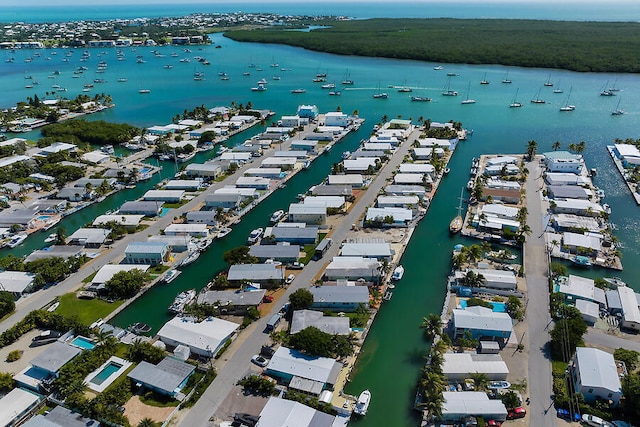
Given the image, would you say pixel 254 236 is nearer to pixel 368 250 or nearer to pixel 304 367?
pixel 368 250

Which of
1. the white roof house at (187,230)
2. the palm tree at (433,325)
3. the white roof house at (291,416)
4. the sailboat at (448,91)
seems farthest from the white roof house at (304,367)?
the sailboat at (448,91)

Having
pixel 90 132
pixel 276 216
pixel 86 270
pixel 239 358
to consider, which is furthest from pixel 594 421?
pixel 90 132

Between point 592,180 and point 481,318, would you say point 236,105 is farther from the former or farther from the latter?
point 481,318

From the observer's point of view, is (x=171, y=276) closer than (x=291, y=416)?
Answer: No

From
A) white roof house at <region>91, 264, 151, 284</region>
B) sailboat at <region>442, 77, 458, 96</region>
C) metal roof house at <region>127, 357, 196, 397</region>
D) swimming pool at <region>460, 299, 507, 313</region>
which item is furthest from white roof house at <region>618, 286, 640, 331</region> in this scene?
sailboat at <region>442, 77, 458, 96</region>

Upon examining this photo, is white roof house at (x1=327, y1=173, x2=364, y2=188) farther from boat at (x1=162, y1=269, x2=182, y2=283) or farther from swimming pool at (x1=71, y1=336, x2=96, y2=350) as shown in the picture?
swimming pool at (x1=71, y1=336, x2=96, y2=350)

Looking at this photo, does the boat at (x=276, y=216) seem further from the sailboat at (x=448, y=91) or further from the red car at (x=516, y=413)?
the sailboat at (x=448, y=91)

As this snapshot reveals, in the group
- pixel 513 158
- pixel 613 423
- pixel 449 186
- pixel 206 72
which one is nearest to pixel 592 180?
pixel 513 158
